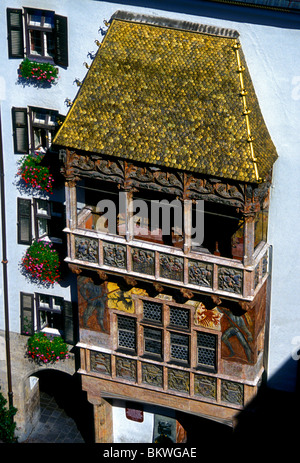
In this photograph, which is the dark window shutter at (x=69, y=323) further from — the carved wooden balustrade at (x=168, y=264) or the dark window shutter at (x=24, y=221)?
the carved wooden balustrade at (x=168, y=264)

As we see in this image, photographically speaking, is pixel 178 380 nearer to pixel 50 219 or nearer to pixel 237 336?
pixel 237 336

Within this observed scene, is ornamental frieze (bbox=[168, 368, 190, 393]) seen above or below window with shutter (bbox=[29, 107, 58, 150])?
below

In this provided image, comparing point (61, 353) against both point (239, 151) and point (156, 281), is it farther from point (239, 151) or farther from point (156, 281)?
point (239, 151)

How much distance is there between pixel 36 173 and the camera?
33500 millimetres

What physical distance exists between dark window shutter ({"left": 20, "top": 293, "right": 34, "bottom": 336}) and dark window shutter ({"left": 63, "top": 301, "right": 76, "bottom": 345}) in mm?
1264

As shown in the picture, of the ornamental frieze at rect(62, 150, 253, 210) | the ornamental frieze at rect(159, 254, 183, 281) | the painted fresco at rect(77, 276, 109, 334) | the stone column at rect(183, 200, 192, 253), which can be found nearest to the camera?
the ornamental frieze at rect(62, 150, 253, 210)

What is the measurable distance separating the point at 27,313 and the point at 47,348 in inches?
52.3

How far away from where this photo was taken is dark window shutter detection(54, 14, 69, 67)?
1253 inches

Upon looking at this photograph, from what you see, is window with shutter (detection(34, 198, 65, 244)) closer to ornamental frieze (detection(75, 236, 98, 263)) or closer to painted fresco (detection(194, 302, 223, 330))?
A: ornamental frieze (detection(75, 236, 98, 263))

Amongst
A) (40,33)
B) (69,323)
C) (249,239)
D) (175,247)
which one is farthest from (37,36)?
(69,323)

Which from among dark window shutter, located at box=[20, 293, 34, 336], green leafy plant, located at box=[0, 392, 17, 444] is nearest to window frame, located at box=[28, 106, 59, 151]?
dark window shutter, located at box=[20, 293, 34, 336]

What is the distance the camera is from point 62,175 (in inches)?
1300

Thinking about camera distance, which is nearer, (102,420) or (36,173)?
(36,173)
